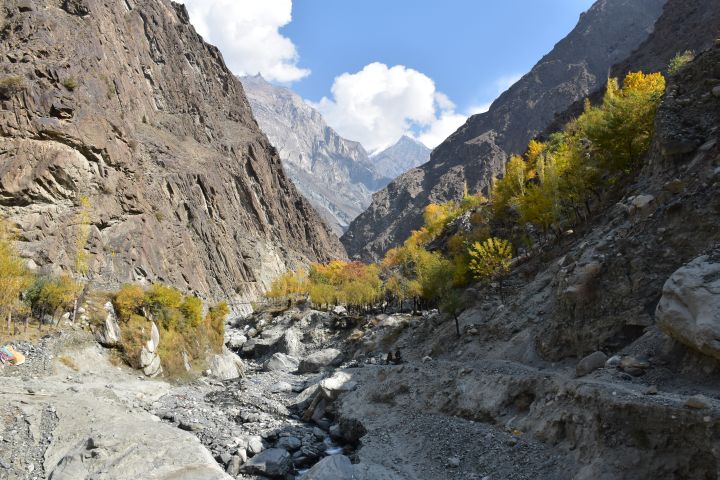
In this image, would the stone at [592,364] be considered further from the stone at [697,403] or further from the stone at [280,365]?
the stone at [280,365]

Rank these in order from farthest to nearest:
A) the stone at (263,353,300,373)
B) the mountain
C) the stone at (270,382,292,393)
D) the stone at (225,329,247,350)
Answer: the mountain
the stone at (225,329,247,350)
the stone at (263,353,300,373)
the stone at (270,382,292,393)

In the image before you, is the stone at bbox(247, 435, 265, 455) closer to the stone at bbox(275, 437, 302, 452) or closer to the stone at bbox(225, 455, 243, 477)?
the stone at bbox(275, 437, 302, 452)

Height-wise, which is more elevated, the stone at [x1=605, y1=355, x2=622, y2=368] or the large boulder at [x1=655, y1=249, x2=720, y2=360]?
the large boulder at [x1=655, y1=249, x2=720, y2=360]

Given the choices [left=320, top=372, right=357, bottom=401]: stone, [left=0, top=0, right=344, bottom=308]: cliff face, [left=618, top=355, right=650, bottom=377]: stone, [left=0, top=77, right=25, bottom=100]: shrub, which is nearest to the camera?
[left=618, top=355, right=650, bottom=377]: stone

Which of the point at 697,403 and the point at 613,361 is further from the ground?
the point at 697,403

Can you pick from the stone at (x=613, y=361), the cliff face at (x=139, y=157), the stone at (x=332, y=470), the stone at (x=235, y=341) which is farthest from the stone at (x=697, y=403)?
the stone at (x=235, y=341)

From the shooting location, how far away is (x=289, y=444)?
766 inches

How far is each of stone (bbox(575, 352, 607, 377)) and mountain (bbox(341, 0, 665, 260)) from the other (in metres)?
156

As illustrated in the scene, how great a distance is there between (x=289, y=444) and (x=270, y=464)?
2651 mm

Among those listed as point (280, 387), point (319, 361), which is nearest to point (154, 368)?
point (280, 387)

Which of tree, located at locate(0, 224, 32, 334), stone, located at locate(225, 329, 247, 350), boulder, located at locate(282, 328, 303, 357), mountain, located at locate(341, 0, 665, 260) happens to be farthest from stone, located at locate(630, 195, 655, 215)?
mountain, located at locate(341, 0, 665, 260)

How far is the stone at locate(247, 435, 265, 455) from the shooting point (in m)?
18.4

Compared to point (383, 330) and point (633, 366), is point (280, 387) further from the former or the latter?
point (633, 366)

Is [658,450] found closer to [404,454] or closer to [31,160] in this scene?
[404,454]
